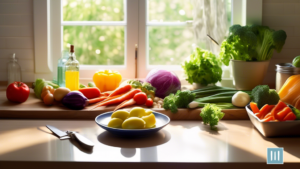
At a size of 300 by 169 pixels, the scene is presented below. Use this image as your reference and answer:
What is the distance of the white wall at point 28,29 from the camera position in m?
1.96

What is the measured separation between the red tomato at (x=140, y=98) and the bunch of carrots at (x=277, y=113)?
569 mm

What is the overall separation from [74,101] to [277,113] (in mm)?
918

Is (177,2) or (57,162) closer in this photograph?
(57,162)

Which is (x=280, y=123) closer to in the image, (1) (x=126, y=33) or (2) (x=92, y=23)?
(1) (x=126, y=33)

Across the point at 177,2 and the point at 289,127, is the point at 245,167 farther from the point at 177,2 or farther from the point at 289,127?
the point at 177,2

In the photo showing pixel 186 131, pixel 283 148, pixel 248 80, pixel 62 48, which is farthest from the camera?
pixel 62 48

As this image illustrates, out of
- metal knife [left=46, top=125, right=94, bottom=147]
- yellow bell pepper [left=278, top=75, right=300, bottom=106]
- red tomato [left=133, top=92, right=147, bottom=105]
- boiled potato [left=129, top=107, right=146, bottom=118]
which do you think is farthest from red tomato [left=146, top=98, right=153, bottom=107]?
yellow bell pepper [left=278, top=75, right=300, bottom=106]

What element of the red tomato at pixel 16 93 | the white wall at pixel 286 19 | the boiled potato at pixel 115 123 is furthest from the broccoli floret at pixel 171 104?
the white wall at pixel 286 19

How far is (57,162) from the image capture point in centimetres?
93

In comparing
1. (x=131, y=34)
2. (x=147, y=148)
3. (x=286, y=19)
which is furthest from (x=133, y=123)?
(x=286, y=19)

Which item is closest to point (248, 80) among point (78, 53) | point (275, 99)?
point (275, 99)

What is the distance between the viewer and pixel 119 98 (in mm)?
1590

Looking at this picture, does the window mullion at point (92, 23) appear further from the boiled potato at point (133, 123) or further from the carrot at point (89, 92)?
the boiled potato at point (133, 123)

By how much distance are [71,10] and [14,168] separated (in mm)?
1380
